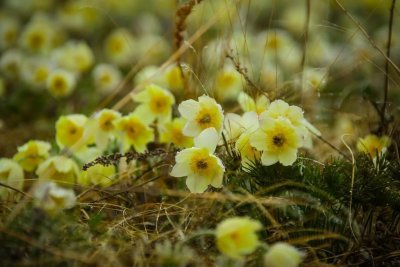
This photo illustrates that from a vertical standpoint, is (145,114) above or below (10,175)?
above

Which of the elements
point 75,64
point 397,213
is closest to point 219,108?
point 397,213

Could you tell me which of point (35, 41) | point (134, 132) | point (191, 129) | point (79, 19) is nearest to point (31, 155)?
point (134, 132)

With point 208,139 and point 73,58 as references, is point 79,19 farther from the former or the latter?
point 208,139

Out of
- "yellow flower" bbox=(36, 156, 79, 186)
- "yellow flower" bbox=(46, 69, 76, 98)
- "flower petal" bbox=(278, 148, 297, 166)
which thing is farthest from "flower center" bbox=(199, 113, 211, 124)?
"yellow flower" bbox=(46, 69, 76, 98)

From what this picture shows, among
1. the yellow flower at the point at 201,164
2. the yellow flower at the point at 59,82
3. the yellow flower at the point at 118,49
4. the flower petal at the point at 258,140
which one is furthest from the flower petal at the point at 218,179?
the yellow flower at the point at 118,49

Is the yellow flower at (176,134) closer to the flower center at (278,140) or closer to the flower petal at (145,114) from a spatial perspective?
the flower petal at (145,114)

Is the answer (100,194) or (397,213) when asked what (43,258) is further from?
(397,213)
